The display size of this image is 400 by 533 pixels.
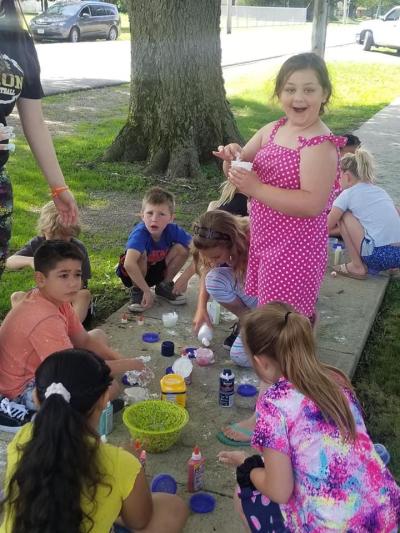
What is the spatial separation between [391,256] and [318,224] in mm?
2184

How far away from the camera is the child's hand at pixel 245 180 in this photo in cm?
294

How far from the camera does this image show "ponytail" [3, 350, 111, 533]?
71.1 inches

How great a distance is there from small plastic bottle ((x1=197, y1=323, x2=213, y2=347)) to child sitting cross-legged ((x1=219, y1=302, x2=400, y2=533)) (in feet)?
5.96

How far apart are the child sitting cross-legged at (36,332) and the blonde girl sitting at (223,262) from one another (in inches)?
34.3

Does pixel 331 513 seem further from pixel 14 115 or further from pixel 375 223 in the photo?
pixel 14 115

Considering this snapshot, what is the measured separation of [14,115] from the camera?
1055 cm

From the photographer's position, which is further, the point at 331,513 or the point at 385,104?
the point at 385,104

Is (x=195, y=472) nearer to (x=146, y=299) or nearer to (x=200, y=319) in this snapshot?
(x=200, y=319)

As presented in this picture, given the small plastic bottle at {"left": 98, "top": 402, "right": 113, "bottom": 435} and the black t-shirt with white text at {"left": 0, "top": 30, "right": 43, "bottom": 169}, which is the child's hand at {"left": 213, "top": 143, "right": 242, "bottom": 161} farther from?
the small plastic bottle at {"left": 98, "top": 402, "right": 113, "bottom": 435}

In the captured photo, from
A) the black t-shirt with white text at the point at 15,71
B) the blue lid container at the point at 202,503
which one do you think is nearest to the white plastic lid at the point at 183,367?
the blue lid container at the point at 202,503

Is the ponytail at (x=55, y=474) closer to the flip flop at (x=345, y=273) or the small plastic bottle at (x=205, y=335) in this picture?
the small plastic bottle at (x=205, y=335)

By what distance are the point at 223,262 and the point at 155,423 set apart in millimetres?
1318

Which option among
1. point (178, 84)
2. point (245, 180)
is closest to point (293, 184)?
point (245, 180)

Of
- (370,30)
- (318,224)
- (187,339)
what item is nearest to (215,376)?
(187,339)
